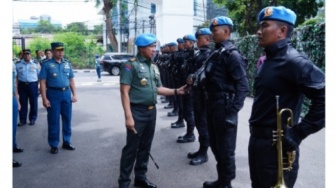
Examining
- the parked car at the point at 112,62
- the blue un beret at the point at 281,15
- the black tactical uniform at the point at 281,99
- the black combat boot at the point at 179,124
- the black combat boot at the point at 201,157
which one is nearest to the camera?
the black tactical uniform at the point at 281,99

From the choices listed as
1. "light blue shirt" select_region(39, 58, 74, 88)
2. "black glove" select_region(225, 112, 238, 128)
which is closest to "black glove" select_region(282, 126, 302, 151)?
"black glove" select_region(225, 112, 238, 128)

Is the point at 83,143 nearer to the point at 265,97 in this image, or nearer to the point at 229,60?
the point at 229,60

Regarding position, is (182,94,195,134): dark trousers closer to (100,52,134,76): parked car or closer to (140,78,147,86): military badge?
(140,78,147,86): military badge

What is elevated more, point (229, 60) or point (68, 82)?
point (229, 60)

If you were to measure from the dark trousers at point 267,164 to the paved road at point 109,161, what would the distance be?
1.73 metres

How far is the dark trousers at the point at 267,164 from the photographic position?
2.22 meters

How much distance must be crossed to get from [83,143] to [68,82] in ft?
4.26

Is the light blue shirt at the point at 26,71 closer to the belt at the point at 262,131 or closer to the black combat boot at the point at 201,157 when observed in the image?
the black combat boot at the point at 201,157

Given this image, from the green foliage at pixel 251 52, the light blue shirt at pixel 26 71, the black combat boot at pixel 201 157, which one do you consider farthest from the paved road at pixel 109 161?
the green foliage at pixel 251 52

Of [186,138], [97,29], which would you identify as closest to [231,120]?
[186,138]

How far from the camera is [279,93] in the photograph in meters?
2.16

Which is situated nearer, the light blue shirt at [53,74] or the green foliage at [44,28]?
the light blue shirt at [53,74]

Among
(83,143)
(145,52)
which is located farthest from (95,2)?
(145,52)

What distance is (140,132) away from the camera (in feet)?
12.2
